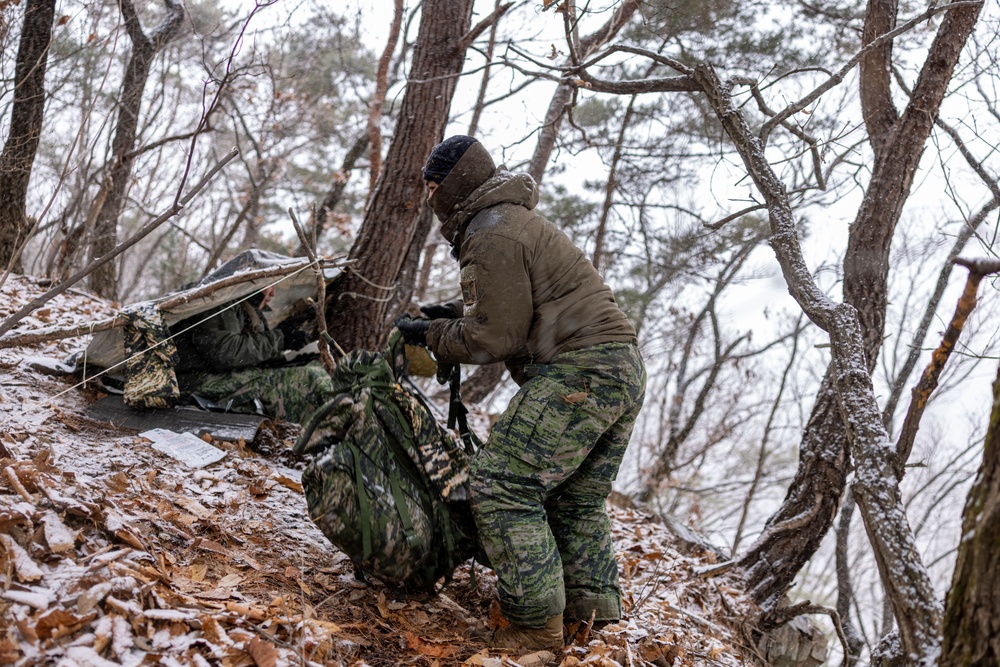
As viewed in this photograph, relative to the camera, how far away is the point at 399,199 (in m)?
5.19

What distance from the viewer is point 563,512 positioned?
3193mm

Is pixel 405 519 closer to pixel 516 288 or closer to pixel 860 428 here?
pixel 516 288

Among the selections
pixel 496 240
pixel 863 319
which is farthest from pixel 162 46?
pixel 863 319

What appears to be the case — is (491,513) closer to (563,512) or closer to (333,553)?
(563,512)

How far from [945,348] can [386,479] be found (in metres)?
2.28

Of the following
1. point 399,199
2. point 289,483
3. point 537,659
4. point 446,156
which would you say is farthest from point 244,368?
point 537,659

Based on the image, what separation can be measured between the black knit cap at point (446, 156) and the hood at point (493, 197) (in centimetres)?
17

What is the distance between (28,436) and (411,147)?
10.9 ft

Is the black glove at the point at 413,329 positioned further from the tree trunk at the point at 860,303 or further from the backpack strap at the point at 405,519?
the tree trunk at the point at 860,303

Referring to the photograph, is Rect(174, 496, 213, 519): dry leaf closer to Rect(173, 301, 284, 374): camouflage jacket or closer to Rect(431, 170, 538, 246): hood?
Rect(173, 301, 284, 374): camouflage jacket

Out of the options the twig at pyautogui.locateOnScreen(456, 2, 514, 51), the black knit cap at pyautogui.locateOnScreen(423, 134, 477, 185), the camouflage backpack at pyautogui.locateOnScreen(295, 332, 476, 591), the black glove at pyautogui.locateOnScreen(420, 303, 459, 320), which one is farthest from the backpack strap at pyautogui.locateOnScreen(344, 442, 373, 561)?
the twig at pyautogui.locateOnScreen(456, 2, 514, 51)

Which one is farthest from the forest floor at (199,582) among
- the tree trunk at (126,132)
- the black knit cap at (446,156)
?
the tree trunk at (126,132)

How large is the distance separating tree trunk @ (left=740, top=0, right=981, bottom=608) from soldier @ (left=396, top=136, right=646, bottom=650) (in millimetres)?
2359

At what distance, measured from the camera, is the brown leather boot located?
2.84m
